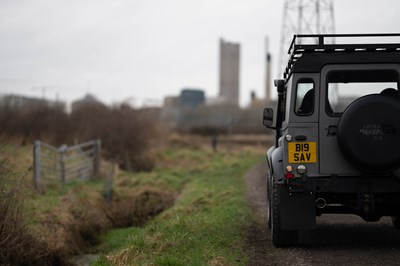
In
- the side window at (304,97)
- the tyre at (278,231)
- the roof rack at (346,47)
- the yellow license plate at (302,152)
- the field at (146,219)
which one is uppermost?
the roof rack at (346,47)

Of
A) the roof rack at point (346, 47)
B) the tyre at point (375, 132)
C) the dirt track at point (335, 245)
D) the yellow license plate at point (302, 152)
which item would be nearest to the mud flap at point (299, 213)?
the dirt track at point (335, 245)

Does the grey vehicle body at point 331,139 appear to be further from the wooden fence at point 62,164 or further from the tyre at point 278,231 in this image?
the wooden fence at point 62,164

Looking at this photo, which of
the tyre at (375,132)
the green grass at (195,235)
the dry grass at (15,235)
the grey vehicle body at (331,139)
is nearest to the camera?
the tyre at (375,132)

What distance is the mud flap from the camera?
9.45 m

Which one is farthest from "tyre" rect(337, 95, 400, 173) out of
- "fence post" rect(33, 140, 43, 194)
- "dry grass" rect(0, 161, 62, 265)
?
"fence post" rect(33, 140, 43, 194)

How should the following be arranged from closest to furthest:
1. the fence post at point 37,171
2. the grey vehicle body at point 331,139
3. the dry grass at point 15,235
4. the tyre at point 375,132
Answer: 1. the tyre at point 375,132
2. the grey vehicle body at point 331,139
3. the dry grass at point 15,235
4. the fence post at point 37,171

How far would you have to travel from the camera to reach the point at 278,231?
32.2ft

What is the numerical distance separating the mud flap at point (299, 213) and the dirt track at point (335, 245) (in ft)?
1.35

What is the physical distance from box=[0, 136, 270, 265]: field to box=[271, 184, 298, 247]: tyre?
24.2 inches

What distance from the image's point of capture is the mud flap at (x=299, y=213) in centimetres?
945

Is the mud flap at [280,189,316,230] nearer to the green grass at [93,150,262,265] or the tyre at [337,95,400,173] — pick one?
the green grass at [93,150,262,265]

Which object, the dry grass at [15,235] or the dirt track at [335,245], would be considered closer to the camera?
the dirt track at [335,245]

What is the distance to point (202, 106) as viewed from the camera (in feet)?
328

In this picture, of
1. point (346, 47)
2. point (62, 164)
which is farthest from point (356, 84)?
point (62, 164)
